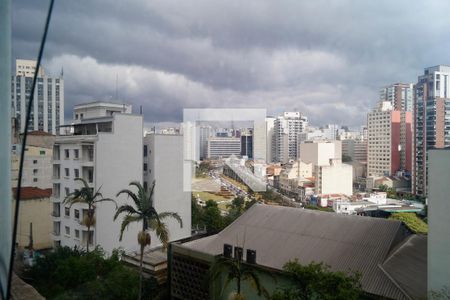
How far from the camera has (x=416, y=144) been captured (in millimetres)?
27672

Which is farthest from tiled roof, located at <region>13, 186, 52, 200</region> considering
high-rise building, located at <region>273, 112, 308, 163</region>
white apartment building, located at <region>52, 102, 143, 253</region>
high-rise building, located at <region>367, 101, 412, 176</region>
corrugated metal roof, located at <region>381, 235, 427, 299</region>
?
high-rise building, located at <region>367, 101, 412, 176</region>

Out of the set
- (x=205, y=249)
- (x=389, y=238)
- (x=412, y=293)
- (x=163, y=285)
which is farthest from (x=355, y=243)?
(x=163, y=285)

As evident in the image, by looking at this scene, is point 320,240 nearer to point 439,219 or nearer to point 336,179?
point 439,219

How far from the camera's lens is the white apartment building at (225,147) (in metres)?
19.6

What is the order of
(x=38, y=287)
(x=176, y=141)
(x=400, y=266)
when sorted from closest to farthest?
(x=400, y=266) → (x=38, y=287) → (x=176, y=141)

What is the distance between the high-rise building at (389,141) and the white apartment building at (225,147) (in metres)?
17.6

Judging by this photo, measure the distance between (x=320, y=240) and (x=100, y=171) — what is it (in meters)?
6.88

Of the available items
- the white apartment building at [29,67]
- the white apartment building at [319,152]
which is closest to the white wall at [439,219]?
the white apartment building at [29,67]

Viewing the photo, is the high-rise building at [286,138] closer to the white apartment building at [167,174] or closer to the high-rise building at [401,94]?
the high-rise building at [401,94]

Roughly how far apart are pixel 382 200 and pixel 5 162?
26545 mm

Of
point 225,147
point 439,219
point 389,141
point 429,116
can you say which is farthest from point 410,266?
point 389,141

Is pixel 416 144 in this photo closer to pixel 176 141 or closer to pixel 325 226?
pixel 176 141

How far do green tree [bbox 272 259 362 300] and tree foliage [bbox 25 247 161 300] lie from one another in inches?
121

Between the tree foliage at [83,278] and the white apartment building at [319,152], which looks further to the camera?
the white apartment building at [319,152]
